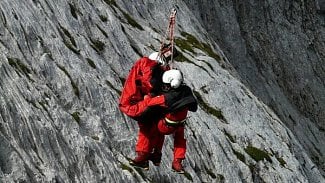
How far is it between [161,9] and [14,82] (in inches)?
1192

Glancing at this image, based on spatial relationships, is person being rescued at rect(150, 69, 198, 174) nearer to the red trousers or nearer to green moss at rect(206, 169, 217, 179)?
the red trousers

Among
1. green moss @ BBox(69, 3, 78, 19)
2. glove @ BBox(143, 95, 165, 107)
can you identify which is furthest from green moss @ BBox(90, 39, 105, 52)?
glove @ BBox(143, 95, 165, 107)

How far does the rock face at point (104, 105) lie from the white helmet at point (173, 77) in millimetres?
7767

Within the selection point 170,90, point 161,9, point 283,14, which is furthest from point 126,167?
point 283,14

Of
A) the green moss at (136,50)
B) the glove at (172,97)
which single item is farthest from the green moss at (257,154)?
the glove at (172,97)

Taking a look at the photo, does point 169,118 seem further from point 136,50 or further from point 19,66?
point 136,50

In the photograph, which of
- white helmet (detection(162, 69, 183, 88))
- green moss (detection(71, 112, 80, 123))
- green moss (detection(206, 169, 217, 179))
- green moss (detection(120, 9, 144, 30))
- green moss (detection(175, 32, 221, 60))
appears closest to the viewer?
white helmet (detection(162, 69, 183, 88))

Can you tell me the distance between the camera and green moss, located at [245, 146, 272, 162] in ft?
138

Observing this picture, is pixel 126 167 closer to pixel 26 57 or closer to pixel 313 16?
pixel 26 57

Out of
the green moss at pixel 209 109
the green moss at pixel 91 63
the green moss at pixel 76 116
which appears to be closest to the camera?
the green moss at pixel 76 116

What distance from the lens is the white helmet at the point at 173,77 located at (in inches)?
671

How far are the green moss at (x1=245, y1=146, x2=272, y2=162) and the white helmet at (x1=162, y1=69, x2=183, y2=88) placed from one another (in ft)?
83.9

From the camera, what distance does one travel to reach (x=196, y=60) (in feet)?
Answer: 161

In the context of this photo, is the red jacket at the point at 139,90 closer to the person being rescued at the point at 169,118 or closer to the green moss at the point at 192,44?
the person being rescued at the point at 169,118
